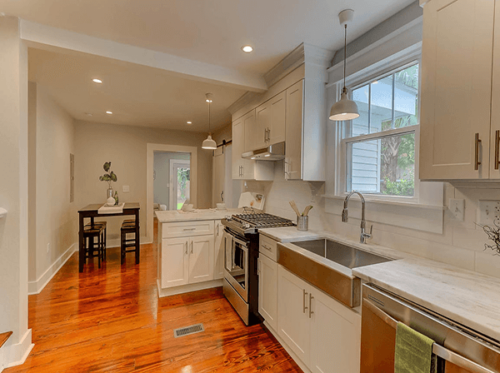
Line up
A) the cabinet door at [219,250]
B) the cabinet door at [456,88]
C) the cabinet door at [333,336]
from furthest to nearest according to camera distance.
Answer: the cabinet door at [219,250] < the cabinet door at [333,336] < the cabinet door at [456,88]

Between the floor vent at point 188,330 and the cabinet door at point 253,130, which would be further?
the cabinet door at point 253,130

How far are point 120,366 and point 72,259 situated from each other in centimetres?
321

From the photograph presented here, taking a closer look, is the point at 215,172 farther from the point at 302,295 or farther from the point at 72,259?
the point at 302,295

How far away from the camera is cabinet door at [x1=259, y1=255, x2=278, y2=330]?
7.02 ft

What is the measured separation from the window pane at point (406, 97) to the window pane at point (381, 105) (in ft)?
0.17

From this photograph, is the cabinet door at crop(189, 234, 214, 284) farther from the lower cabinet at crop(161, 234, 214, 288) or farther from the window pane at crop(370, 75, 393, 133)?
the window pane at crop(370, 75, 393, 133)

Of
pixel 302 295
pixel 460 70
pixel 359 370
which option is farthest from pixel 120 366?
pixel 460 70

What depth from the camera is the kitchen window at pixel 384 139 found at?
1772 mm

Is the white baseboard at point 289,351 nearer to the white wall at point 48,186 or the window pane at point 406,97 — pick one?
the window pane at point 406,97

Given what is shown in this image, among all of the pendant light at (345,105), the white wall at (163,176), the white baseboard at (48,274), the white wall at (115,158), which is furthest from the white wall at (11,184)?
the white wall at (163,176)

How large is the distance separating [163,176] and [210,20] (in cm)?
773

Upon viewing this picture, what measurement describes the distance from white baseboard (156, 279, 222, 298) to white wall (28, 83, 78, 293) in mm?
1544

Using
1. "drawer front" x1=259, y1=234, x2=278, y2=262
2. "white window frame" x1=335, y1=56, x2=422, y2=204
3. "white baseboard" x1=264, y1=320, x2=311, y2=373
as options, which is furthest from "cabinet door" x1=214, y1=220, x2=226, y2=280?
"white window frame" x1=335, y1=56, x2=422, y2=204

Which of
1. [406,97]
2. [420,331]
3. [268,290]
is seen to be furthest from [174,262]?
[406,97]
